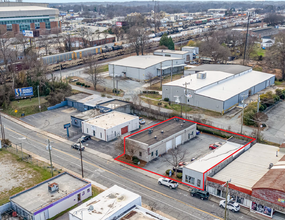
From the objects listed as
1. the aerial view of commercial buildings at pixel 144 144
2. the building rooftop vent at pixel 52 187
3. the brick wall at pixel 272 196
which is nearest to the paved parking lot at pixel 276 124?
the aerial view of commercial buildings at pixel 144 144

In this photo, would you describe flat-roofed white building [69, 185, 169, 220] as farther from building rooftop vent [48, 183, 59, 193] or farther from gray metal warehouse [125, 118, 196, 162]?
gray metal warehouse [125, 118, 196, 162]

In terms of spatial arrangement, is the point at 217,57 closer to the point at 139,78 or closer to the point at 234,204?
the point at 139,78

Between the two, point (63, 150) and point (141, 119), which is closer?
point (63, 150)

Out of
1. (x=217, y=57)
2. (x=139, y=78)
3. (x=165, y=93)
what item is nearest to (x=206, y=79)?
(x=165, y=93)

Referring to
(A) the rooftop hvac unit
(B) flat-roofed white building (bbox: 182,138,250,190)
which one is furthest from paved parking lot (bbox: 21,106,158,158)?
(A) the rooftop hvac unit

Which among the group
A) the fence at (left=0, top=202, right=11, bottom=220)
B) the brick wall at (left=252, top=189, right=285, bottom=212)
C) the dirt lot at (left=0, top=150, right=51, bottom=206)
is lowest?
the dirt lot at (left=0, top=150, right=51, bottom=206)

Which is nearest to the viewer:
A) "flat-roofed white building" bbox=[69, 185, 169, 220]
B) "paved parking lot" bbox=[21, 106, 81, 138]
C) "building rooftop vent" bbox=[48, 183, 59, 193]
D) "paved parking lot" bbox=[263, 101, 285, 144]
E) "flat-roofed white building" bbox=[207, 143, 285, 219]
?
"flat-roofed white building" bbox=[69, 185, 169, 220]
